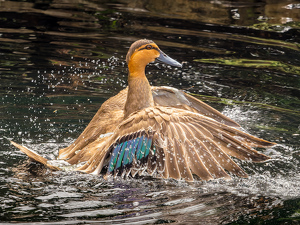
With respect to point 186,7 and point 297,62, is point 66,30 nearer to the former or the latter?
point 186,7

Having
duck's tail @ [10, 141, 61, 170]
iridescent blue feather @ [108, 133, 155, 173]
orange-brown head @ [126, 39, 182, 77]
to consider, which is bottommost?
duck's tail @ [10, 141, 61, 170]

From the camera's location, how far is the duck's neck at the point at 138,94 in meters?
5.71

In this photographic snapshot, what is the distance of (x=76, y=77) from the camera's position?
897 centimetres

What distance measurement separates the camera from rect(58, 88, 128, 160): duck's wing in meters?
5.99

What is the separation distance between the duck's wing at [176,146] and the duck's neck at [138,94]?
23.3 inches

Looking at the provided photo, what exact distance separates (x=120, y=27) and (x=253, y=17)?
3.28 meters

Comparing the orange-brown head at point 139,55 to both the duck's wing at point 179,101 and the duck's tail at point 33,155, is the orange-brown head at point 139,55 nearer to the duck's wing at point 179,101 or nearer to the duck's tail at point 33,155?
the duck's wing at point 179,101

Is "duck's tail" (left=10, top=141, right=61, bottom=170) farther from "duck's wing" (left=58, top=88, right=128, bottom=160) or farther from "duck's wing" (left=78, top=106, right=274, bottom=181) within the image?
"duck's wing" (left=78, top=106, right=274, bottom=181)

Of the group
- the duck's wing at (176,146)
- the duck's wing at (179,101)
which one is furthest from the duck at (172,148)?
the duck's wing at (179,101)

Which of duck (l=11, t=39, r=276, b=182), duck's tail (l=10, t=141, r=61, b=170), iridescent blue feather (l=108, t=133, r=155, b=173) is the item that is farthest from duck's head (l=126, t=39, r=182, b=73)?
duck's tail (l=10, t=141, r=61, b=170)

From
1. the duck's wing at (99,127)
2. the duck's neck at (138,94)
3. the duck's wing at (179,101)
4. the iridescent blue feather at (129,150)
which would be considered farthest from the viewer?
the duck's wing at (179,101)

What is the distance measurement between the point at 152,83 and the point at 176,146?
13.2 feet

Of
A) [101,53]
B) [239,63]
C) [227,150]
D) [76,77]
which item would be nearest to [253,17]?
[239,63]

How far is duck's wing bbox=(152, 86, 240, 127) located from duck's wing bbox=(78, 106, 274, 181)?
1.16 m
